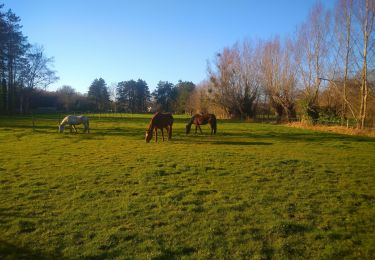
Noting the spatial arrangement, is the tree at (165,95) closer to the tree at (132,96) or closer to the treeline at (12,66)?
the tree at (132,96)

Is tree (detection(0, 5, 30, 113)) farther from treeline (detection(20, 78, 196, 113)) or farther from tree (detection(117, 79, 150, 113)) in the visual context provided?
tree (detection(117, 79, 150, 113))

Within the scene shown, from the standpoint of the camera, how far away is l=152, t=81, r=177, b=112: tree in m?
88.9

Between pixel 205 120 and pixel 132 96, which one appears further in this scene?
pixel 132 96

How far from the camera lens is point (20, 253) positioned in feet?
14.2

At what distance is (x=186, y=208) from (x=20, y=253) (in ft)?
10.2

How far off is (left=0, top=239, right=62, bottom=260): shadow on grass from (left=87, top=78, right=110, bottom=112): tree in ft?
244

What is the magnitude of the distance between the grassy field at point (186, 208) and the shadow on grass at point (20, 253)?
0.02m

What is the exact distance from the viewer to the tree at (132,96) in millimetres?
90625

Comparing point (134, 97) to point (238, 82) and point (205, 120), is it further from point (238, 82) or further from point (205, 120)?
point (205, 120)

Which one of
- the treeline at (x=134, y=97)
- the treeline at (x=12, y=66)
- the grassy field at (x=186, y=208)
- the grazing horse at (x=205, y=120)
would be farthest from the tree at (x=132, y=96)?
the grassy field at (x=186, y=208)

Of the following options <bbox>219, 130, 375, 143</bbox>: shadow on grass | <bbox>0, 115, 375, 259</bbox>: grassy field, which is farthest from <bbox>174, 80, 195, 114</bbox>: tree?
<bbox>0, 115, 375, 259</bbox>: grassy field

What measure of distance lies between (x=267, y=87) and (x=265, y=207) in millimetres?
41987

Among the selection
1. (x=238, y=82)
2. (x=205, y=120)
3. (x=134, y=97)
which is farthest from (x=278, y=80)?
(x=134, y=97)

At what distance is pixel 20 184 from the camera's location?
770cm
